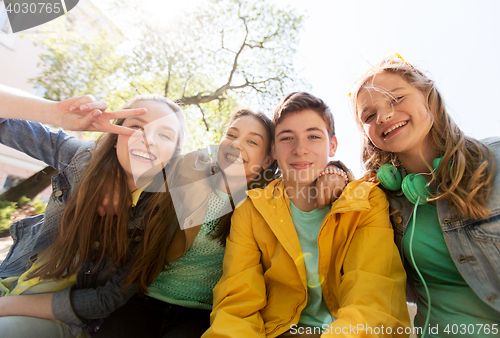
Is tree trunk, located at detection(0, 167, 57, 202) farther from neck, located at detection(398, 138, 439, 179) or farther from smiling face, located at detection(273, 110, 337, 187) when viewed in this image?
neck, located at detection(398, 138, 439, 179)

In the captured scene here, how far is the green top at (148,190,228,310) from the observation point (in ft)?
5.82

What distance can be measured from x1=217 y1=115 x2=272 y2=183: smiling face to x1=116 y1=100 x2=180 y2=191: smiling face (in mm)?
447

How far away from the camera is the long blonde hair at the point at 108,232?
1.71m

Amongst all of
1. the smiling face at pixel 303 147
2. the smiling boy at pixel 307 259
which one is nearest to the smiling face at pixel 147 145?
the smiling boy at pixel 307 259

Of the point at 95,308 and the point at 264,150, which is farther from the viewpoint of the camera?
the point at 264,150

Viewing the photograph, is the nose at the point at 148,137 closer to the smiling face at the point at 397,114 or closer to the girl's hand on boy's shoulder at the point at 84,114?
the girl's hand on boy's shoulder at the point at 84,114

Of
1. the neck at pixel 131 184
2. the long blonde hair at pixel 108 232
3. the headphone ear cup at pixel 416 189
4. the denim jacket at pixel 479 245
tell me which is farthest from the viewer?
the neck at pixel 131 184

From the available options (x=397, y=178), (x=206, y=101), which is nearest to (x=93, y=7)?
(x=206, y=101)

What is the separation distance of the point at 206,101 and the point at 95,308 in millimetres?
6191

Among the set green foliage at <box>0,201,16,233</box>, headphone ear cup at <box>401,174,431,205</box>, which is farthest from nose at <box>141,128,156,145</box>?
green foliage at <box>0,201,16,233</box>

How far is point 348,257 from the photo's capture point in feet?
4.86

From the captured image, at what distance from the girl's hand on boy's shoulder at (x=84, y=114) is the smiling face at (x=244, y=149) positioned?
0.73 m

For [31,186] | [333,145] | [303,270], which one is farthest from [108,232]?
[31,186]

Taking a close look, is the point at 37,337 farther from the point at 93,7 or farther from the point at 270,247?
the point at 93,7
